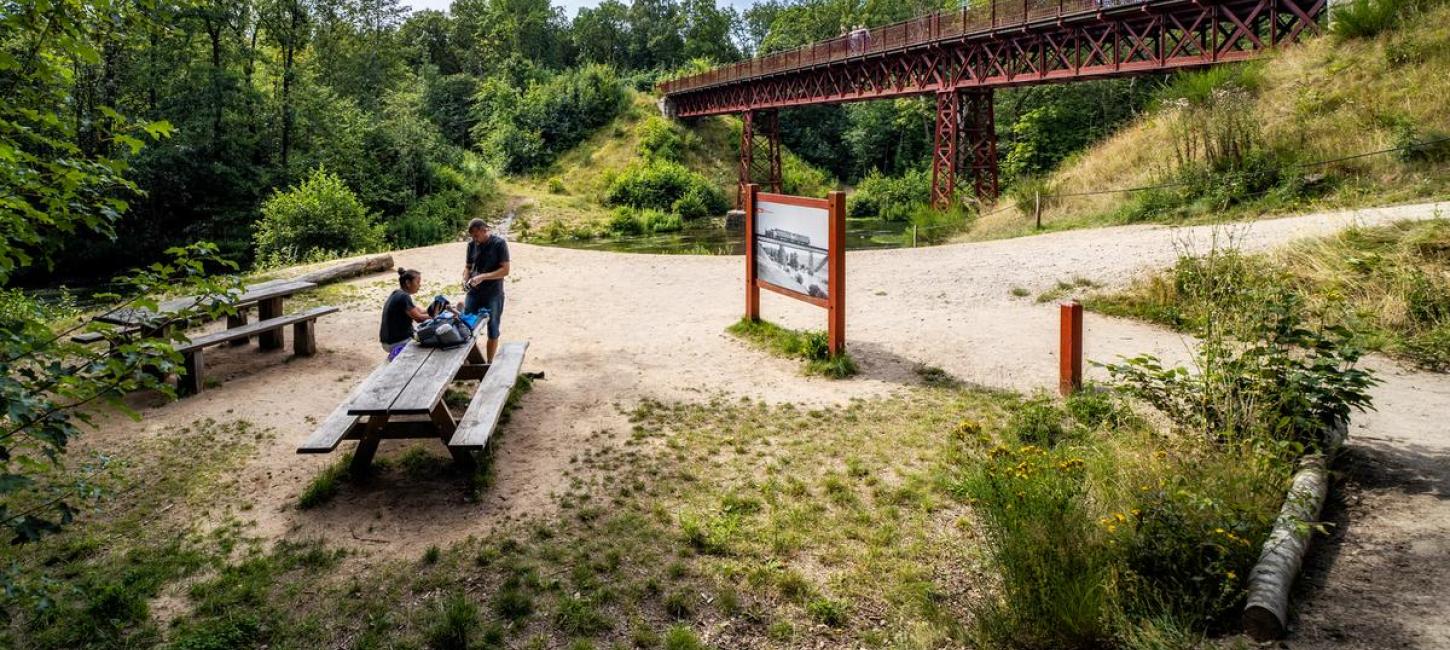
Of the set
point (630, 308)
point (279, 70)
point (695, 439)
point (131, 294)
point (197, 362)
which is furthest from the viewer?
point (279, 70)

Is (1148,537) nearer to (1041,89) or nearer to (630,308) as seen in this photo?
(630,308)

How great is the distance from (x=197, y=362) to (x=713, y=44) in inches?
2742

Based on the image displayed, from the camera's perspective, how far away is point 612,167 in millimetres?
42344

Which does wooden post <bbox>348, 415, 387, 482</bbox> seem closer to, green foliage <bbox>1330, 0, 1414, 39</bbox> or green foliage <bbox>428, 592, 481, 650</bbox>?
green foliage <bbox>428, 592, 481, 650</bbox>

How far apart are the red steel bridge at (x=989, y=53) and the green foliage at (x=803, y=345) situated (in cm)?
1401

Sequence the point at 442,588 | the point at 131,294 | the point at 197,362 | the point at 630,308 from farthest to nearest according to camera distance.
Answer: the point at 630,308
the point at 197,362
the point at 442,588
the point at 131,294

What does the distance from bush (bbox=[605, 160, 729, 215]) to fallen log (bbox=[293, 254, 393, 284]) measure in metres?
23.7

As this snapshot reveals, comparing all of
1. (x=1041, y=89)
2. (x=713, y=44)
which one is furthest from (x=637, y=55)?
(x=1041, y=89)

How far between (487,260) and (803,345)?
11.1ft

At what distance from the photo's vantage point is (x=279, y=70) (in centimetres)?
2825

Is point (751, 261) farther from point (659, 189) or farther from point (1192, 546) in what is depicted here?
point (659, 189)

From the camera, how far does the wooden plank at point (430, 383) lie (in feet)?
16.3

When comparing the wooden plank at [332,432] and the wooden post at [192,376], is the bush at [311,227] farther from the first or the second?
the wooden plank at [332,432]

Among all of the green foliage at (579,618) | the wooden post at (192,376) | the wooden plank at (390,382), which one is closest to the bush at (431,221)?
the wooden post at (192,376)
